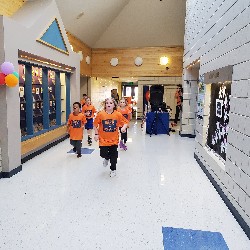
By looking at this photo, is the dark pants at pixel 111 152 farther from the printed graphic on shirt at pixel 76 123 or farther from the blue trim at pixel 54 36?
the blue trim at pixel 54 36

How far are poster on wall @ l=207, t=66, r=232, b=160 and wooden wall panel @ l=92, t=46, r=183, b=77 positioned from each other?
753cm

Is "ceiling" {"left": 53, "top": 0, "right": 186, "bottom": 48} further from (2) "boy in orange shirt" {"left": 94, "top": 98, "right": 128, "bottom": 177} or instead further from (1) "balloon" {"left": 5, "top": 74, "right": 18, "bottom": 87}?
(2) "boy in orange shirt" {"left": 94, "top": 98, "right": 128, "bottom": 177}

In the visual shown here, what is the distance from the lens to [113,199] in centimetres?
346

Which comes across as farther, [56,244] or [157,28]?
[157,28]

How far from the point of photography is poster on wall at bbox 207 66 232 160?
12.6ft

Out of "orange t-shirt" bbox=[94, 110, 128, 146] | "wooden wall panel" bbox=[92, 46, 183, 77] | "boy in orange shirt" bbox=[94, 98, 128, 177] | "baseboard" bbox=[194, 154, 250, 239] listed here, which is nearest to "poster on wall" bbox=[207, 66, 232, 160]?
"baseboard" bbox=[194, 154, 250, 239]

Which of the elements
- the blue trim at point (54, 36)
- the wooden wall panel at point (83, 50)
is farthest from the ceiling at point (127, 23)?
the blue trim at point (54, 36)

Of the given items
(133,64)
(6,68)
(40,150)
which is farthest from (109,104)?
(133,64)

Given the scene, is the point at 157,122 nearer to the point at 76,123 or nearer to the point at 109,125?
the point at 76,123

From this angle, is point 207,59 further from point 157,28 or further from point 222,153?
point 157,28

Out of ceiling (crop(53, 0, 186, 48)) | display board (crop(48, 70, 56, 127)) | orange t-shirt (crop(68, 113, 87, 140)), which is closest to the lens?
orange t-shirt (crop(68, 113, 87, 140))

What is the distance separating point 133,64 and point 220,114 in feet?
28.6

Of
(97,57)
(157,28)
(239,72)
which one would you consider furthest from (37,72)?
(239,72)

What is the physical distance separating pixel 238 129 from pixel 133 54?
9.86 meters
